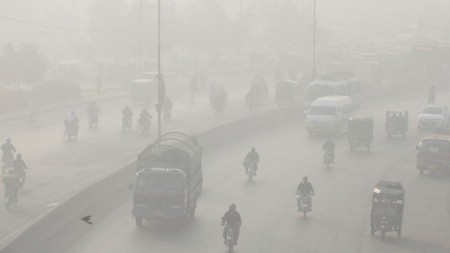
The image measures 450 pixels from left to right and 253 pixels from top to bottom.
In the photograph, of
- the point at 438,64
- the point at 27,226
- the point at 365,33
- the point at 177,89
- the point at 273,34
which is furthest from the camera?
the point at 365,33

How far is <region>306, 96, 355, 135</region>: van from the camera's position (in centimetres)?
5131

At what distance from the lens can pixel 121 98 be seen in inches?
2822

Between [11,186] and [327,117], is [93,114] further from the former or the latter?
[11,186]

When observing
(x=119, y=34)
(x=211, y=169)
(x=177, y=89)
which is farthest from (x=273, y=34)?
(x=211, y=169)

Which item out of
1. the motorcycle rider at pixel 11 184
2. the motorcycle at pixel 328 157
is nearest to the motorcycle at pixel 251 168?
the motorcycle at pixel 328 157

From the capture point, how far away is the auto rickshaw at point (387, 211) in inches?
1086

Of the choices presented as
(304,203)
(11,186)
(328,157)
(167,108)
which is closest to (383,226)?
(304,203)

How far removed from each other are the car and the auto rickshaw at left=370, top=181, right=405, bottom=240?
89.0 feet

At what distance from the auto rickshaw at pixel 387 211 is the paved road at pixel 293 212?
0.38m

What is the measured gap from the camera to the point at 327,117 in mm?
51469

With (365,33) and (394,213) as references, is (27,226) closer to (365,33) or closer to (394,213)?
(394,213)

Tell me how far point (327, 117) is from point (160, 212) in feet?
81.8

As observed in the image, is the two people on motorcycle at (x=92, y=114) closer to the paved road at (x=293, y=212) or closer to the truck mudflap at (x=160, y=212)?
the paved road at (x=293, y=212)

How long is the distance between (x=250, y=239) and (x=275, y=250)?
1572 millimetres
